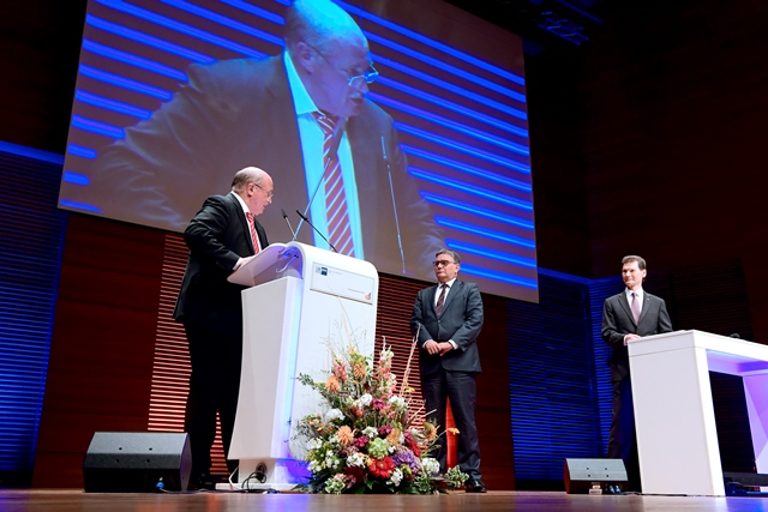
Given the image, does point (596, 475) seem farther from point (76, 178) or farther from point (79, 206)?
point (76, 178)

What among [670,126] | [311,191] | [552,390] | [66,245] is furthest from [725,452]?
[66,245]

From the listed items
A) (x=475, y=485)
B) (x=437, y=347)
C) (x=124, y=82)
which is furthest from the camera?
(x=124, y=82)

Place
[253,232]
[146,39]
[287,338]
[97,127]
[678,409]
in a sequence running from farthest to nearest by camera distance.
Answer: [146,39] < [97,127] < [678,409] < [253,232] < [287,338]

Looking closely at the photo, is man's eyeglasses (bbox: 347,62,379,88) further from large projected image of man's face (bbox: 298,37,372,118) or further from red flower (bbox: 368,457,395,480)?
red flower (bbox: 368,457,395,480)

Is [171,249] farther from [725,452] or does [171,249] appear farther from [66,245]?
[725,452]

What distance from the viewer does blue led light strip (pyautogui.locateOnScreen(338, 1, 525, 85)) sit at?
559 cm

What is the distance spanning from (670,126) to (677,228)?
981 millimetres

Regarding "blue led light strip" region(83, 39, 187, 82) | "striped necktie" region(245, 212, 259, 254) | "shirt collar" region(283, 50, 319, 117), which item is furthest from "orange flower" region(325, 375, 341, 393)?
"shirt collar" region(283, 50, 319, 117)

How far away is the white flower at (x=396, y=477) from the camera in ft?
7.74

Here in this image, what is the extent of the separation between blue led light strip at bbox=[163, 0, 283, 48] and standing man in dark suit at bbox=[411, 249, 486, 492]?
2.04m

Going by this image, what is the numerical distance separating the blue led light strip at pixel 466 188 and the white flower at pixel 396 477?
343 centimetres

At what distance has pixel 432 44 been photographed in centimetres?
605

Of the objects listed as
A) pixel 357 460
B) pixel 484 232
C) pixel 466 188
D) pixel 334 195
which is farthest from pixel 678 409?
pixel 466 188

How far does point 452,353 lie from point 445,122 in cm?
251
